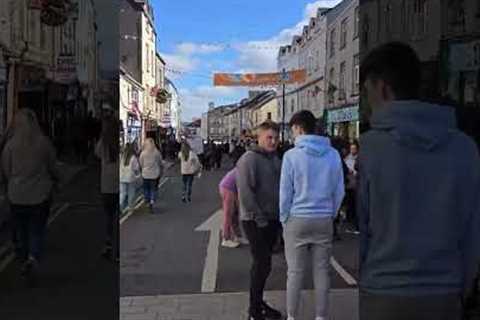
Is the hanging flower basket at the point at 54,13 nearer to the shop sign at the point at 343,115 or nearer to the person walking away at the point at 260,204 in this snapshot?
the person walking away at the point at 260,204

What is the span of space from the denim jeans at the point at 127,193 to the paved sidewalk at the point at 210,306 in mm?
931

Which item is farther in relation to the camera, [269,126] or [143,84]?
[269,126]

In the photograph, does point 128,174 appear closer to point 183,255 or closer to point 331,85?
point 183,255

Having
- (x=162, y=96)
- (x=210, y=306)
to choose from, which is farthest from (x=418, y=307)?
(x=210, y=306)

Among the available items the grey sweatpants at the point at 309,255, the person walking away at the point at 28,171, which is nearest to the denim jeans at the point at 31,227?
the person walking away at the point at 28,171

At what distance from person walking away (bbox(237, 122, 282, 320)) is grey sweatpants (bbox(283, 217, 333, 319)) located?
135 mm

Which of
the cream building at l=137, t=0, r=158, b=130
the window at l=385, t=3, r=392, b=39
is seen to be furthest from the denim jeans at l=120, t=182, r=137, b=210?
the window at l=385, t=3, r=392, b=39

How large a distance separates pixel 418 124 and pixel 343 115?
0.97 m

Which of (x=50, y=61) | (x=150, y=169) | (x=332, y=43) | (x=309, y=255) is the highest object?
(x=332, y=43)

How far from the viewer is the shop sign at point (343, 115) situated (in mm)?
3003

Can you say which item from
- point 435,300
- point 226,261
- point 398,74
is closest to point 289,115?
point 226,261

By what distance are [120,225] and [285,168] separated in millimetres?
1098

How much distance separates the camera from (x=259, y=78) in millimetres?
3234

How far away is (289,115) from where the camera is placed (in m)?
3.37
